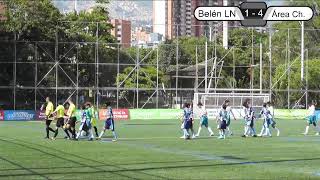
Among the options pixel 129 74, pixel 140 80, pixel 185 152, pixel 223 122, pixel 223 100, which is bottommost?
pixel 185 152

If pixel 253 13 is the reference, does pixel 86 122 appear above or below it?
below

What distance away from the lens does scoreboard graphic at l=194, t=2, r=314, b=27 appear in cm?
1017

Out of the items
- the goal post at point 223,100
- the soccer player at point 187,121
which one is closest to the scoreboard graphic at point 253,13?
the soccer player at point 187,121

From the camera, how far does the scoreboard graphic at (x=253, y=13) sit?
1017cm

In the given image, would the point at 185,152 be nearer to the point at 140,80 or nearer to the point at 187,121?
the point at 187,121

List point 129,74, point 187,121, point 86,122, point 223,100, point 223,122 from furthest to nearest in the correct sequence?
point 129,74 < point 223,100 < point 223,122 < point 187,121 < point 86,122

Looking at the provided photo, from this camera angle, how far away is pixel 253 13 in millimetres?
10133

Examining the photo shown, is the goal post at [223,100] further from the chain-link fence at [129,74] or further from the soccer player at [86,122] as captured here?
the soccer player at [86,122]

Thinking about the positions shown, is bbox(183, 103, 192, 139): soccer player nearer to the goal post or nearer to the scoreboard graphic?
the scoreboard graphic

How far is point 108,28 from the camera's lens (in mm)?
75188

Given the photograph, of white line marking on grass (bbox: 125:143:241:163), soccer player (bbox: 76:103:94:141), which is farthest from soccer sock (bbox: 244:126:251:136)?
white line marking on grass (bbox: 125:143:241:163)

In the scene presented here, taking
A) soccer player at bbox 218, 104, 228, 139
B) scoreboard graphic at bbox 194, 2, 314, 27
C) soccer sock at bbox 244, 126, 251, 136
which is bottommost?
soccer sock at bbox 244, 126, 251, 136

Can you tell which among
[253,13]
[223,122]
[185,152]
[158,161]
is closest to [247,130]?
[223,122]

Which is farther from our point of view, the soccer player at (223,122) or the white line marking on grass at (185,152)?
the soccer player at (223,122)
